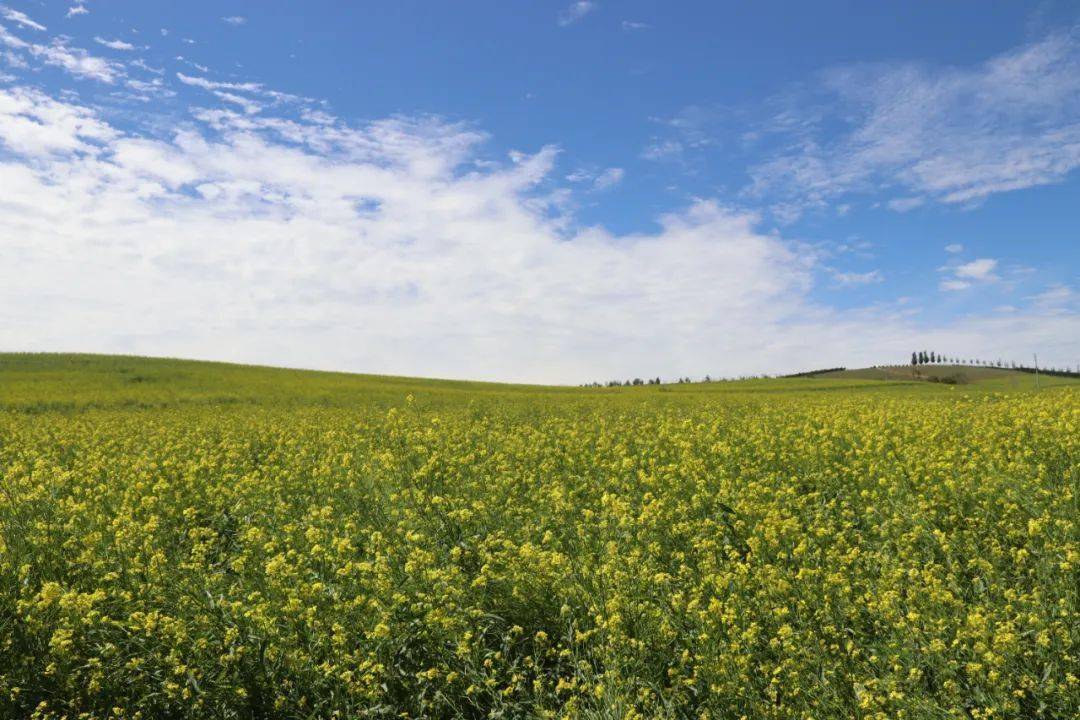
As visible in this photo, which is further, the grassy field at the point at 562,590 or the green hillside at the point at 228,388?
the green hillside at the point at 228,388

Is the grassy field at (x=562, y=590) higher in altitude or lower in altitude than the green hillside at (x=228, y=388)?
lower

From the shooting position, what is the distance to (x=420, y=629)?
5.57 m

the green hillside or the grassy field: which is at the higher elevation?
the green hillside

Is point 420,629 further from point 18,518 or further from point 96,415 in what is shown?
point 96,415

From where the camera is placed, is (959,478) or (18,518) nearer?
(18,518)

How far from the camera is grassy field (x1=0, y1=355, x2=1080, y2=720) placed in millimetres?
4930

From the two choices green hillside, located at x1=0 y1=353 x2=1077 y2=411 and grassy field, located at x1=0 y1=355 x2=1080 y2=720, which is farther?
green hillside, located at x1=0 y1=353 x2=1077 y2=411

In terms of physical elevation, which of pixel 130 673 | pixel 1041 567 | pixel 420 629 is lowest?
pixel 130 673

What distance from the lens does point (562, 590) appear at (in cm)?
572

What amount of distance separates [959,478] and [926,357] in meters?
70.4

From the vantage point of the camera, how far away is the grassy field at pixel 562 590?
16.2 feet

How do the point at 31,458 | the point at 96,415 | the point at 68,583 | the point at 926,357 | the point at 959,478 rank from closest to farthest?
the point at 68,583, the point at 959,478, the point at 31,458, the point at 96,415, the point at 926,357

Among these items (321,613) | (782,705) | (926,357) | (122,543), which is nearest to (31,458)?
(122,543)

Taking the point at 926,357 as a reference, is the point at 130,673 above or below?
below
